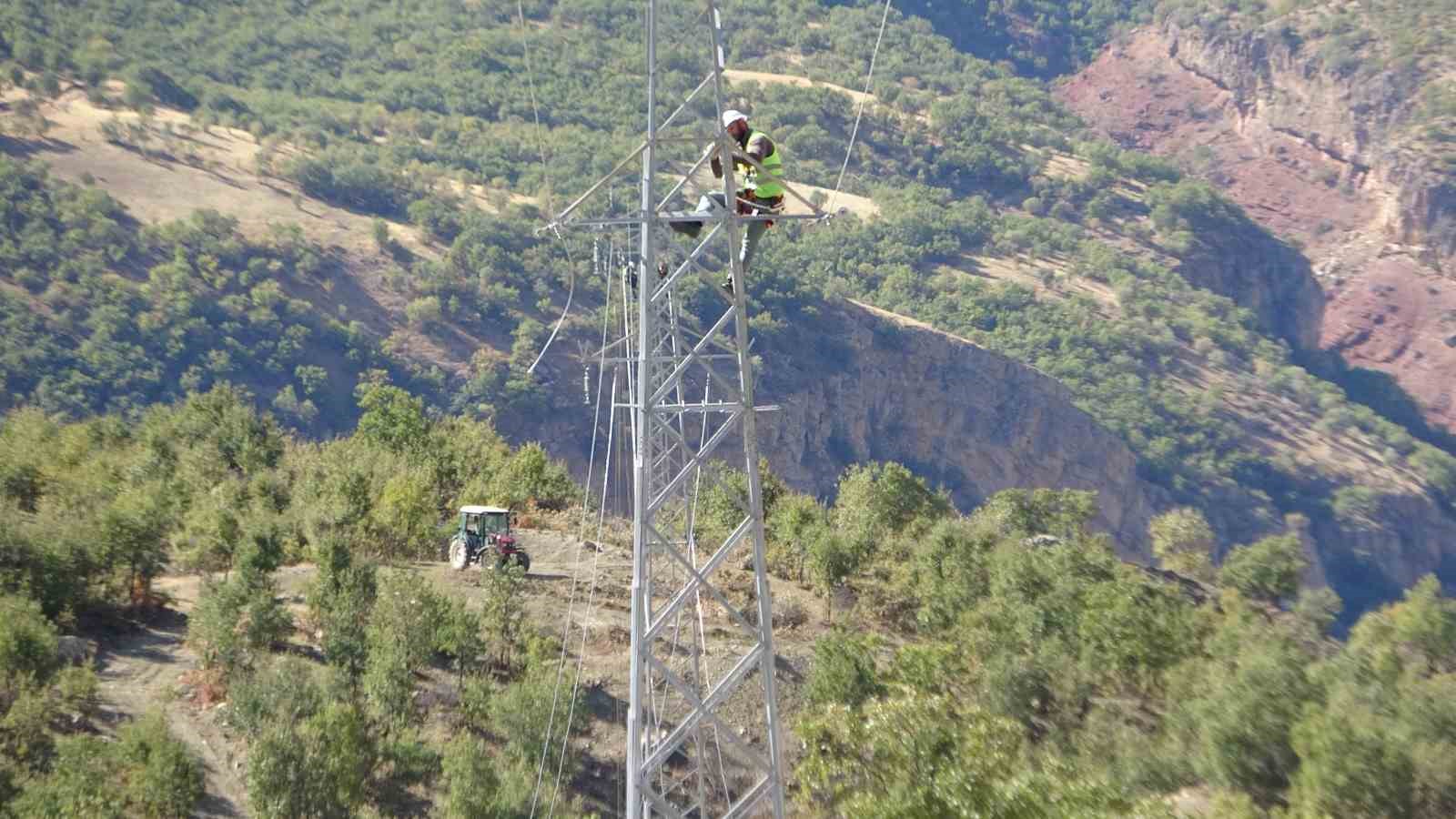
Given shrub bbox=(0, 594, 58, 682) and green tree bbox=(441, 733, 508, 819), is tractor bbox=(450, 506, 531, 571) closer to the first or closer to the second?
green tree bbox=(441, 733, 508, 819)

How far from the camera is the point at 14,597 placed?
2745 cm

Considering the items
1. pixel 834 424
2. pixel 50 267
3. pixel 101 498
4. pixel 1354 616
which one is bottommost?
pixel 1354 616

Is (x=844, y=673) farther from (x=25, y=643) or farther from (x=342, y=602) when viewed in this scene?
(x=25, y=643)

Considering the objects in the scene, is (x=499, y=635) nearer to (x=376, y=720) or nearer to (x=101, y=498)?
(x=376, y=720)

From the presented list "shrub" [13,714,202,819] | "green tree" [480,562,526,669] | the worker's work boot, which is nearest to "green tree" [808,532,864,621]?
"green tree" [480,562,526,669]

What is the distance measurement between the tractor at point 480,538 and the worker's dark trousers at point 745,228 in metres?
22.3

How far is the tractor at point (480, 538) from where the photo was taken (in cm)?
3675

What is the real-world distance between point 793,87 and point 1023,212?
116 ft

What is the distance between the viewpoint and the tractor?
121 feet

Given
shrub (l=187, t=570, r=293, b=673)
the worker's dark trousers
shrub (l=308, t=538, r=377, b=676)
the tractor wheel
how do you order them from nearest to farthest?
the worker's dark trousers → shrub (l=187, t=570, r=293, b=673) → shrub (l=308, t=538, r=377, b=676) → the tractor wheel

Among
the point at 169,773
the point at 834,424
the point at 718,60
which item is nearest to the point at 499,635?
the point at 169,773

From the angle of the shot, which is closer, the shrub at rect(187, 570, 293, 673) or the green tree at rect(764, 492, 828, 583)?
the shrub at rect(187, 570, 293, 673)

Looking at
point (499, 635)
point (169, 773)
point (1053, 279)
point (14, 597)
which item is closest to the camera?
point (169, 773)

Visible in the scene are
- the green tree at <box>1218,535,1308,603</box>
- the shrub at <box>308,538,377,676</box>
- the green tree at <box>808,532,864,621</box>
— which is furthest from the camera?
the green tree at <box>1218,535,1308,603</box>
